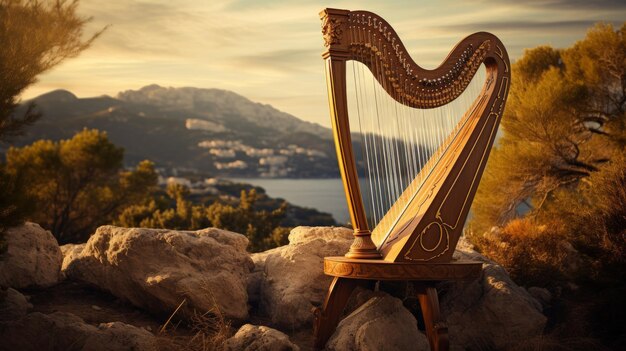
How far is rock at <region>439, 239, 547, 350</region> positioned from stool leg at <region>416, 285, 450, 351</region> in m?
0.93

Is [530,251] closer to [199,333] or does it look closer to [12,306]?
[199,333]

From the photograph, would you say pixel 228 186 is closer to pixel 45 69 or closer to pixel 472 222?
pixel 472 222

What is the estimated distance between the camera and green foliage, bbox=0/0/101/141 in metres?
5.53

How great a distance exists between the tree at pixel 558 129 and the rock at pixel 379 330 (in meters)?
6.88

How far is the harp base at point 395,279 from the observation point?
478 cm

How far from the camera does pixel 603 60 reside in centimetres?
1177

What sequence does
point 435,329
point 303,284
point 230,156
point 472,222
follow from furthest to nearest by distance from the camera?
point 230,156 < point 472,222 < point 303,284 < point 435,329

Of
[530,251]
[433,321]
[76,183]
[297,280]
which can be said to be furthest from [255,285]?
[76,183]

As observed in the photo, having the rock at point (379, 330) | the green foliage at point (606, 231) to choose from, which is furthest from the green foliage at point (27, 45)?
the green foliage at point (606, 231)

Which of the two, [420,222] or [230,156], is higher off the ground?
[420,222]

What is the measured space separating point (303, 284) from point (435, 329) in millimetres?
1572

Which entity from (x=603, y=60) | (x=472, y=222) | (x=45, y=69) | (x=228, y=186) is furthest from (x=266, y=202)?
(x=45, y=69)

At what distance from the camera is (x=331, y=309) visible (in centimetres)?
523

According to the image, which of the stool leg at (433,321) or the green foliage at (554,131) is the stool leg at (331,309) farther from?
the green foliage at (554,131)
